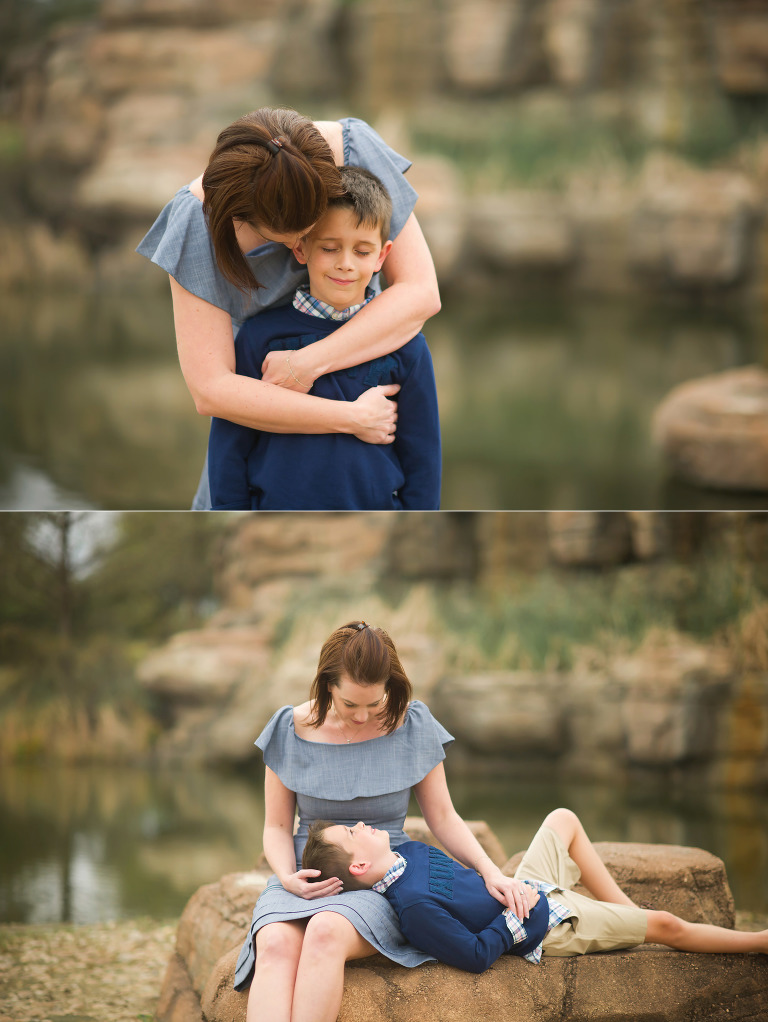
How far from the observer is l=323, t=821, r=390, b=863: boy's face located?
1933 millimetres

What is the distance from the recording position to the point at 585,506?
21.0 feet

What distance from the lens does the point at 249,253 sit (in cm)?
196

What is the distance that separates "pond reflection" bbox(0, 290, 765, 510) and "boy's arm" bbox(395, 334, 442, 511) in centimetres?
416

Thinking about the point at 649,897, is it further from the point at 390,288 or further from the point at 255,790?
the point at 390,288

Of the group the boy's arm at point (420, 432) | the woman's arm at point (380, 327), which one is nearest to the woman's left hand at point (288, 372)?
the woman's arm at point (380, 327)

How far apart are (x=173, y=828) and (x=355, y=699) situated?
4.64 ft

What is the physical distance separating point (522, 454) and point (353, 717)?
186 inches

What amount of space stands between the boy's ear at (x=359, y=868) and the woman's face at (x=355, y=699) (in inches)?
10.7

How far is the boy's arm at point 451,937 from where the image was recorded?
1891 mm

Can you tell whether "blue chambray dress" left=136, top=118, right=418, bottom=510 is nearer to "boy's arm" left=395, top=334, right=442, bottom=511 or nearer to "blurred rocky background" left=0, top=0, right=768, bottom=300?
"boy's arm" left=395, top=334, right=442, bottom=511

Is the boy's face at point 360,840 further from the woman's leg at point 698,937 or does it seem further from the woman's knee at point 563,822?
the woman's leg at point 698,937

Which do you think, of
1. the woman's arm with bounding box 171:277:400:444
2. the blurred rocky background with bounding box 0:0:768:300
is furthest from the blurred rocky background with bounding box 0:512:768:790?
the blurred rocky background with bounding box 0:0:768:300

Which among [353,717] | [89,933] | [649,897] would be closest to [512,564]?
[649,897]

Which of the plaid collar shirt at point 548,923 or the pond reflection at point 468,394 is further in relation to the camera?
the pond reflection at point 468,394
